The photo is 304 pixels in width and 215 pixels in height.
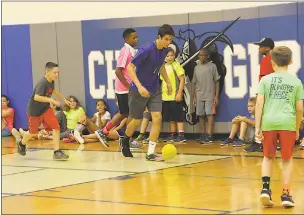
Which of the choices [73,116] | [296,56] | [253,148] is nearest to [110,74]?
[73,116]

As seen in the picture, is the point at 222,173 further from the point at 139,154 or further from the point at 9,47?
the point at 9,47

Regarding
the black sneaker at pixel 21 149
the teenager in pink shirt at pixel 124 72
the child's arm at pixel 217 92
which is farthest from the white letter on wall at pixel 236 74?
the black sneaker at pixel 21 149

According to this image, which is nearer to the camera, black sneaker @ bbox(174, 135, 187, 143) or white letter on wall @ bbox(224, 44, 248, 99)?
white letter on wall @ bbox(224, 44, 248, 99)

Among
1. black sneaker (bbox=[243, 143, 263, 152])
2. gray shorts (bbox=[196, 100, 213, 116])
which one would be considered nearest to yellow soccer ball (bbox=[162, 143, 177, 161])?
black sneaker (bbox=[243, 143, 263, 152])

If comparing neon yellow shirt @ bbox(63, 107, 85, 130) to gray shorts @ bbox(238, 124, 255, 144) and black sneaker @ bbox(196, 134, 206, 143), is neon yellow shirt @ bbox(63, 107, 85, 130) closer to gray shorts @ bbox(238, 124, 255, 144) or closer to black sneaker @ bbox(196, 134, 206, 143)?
black sneaker @ bbox(196, 134, 206, 143)

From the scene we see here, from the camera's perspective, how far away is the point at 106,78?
51.4 ft

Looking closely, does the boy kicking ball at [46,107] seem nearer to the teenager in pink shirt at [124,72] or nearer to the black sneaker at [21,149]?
the black sneaker at [21,149]

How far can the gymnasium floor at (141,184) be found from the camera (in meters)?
7.21

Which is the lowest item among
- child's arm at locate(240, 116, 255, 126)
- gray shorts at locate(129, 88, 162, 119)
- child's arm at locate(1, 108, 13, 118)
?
child's arm at locate(240, 116, 255, 126)

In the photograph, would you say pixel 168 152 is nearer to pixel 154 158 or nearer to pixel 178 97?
pixel 154 158

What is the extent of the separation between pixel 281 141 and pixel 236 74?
677cm

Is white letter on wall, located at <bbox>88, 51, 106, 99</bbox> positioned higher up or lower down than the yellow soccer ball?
higher up

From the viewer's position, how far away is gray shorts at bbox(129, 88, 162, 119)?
10.9 m

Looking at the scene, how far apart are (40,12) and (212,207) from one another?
438 inches
